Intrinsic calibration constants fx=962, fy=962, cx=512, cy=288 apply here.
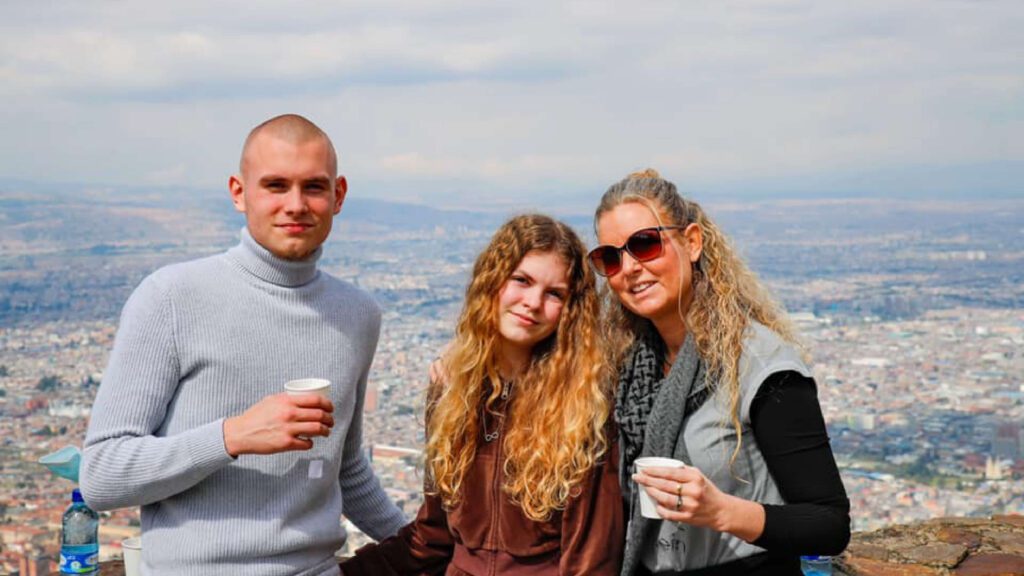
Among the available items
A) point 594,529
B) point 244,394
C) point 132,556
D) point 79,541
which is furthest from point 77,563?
point 594,529

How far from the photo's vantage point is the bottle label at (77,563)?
11.9ft

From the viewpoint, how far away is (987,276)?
154 ft

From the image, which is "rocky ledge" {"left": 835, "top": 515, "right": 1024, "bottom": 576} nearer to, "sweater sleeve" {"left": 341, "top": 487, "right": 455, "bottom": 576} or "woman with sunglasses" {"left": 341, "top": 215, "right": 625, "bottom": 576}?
"woman with sunglasses" {"left": 341, "top": 215, "right": 625, "bottom": 576}

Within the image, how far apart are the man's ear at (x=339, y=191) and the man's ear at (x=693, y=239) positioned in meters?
1.16

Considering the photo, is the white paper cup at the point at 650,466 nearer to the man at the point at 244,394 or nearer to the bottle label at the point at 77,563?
the man at the point at 244,394

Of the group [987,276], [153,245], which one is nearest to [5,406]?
[153,245]

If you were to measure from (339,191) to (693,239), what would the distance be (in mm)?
1203

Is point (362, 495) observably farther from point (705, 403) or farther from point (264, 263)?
point (705, 403)

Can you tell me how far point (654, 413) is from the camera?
3.00 m

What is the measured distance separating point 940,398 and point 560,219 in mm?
30016

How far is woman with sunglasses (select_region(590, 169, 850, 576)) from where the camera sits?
278cm

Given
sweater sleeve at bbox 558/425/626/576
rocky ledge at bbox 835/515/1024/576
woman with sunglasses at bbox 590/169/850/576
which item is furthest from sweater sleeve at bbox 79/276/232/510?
rocky ledge at bbox 835/515/1024/576

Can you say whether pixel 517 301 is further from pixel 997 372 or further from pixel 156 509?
pixel 997 372

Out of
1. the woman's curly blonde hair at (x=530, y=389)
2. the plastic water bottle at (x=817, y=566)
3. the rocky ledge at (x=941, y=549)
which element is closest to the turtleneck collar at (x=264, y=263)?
the woman's curly blonde hair at (x=530, y=389)
